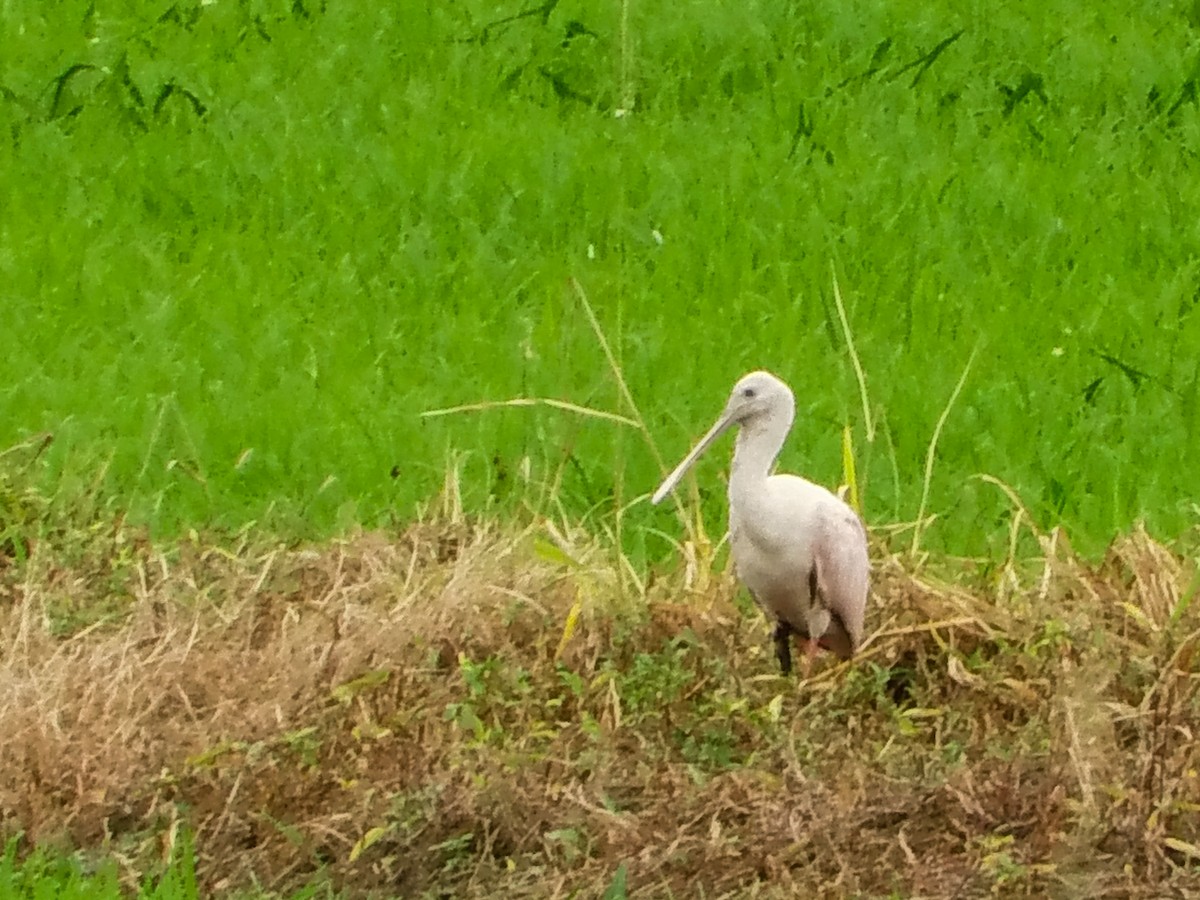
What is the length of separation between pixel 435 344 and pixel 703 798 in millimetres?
2749

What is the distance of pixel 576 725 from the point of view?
4.84 m

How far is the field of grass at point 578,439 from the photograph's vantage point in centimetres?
448

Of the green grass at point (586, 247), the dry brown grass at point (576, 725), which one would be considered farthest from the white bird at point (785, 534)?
the green grass at point (586, 247)

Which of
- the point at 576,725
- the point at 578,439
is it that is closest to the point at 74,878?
the point at 576,725

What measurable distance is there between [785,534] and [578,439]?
165 centimetres

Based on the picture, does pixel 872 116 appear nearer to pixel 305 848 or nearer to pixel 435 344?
pixel 435 344

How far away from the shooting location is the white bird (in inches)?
188

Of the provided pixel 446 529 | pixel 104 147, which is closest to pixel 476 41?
pixel 104 147

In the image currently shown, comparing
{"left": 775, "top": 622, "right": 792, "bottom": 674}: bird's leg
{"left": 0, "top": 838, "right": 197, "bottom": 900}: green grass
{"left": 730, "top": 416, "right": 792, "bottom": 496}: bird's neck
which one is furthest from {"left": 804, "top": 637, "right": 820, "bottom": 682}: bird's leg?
{"left": 0, "top": 838, "right": 197, "bottom": 900}: green grass

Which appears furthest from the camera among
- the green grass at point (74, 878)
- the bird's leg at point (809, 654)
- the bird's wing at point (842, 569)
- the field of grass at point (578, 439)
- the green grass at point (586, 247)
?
the green grass at point (586, 247)

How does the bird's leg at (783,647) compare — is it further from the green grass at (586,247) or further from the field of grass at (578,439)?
the green grass at (586,247)

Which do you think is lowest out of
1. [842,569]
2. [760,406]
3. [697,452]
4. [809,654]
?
[809,654]

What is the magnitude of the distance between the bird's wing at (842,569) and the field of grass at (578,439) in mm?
166

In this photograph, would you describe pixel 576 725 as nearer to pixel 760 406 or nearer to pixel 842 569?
pixel 842 569
